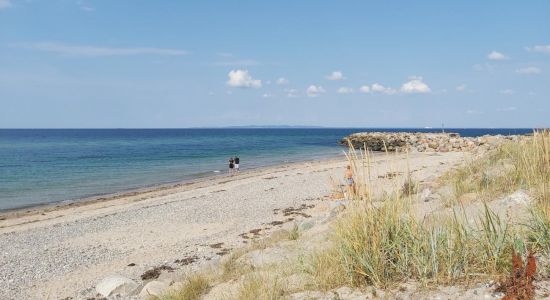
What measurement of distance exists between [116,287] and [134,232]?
701cm

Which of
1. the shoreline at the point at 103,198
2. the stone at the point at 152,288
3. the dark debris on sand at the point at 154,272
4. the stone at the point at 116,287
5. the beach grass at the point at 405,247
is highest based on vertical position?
the beach grass at the point at 405,247

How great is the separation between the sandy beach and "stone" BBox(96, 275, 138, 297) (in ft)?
1.64

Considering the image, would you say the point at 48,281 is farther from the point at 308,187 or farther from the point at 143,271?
the point at 308,187

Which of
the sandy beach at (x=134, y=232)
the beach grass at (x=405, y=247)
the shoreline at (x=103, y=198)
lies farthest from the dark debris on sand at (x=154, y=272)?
the shoreline at (x=103, y=198)

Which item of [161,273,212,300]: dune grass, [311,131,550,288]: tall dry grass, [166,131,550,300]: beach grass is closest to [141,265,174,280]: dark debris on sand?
[161,273,212,300]: dune grass

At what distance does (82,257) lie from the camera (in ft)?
43.3

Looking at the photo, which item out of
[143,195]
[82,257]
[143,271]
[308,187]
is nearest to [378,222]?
[143,271]

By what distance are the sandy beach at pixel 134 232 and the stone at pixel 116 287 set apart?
1.64 feet

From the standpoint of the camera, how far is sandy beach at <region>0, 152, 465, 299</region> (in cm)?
1137

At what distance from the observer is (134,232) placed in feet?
52.5

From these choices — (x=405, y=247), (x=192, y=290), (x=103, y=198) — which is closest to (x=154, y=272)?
(x=192, y=290)

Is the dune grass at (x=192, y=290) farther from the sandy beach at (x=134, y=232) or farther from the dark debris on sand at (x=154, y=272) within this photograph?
the dark debris on sand at (x=154, y=272)

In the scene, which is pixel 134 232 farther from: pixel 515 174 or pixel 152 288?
pixel 515 174

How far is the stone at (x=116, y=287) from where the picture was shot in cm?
916
